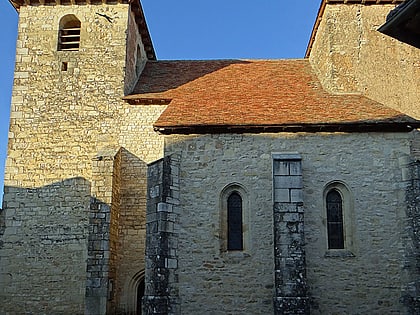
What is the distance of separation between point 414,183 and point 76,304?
10034 mm

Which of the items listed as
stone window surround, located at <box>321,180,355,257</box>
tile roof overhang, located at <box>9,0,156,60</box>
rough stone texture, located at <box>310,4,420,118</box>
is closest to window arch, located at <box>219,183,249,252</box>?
stone window surround, located at <box>321,180,355,257</box>

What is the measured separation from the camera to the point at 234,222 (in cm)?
1383

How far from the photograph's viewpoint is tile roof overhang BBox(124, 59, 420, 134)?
14.0 metres

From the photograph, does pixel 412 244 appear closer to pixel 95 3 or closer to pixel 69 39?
pixel 95 3

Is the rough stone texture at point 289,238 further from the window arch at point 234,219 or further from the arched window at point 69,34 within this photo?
the arched window at point 69,34

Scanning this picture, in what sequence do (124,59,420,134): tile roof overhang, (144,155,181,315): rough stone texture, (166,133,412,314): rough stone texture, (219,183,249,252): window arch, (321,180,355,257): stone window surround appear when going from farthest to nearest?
1. (124,59,420,134): tile roof overhang
2. (219,183,249,252): window arch
3. (321,180,355,257): stone window surround
4. (166,133,412,314): rough stone texture
5. (144,155,181,315): rough stone texture

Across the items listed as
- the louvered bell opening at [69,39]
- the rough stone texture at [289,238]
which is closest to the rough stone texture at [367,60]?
the rough stone texture at [289,238]

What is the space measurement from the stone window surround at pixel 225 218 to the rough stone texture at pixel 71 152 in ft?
9.73

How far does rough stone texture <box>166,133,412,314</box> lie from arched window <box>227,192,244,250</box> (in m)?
0.34

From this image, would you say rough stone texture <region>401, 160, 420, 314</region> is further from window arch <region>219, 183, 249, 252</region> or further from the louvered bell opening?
the louvered bell opening

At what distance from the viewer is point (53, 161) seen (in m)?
16.0

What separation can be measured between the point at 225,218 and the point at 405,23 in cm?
876

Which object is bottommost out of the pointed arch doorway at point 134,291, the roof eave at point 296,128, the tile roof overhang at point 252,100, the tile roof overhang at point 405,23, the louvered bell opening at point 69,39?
the pointed arch doorway at point 134,291

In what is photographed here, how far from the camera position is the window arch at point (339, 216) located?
1358 centimetres
